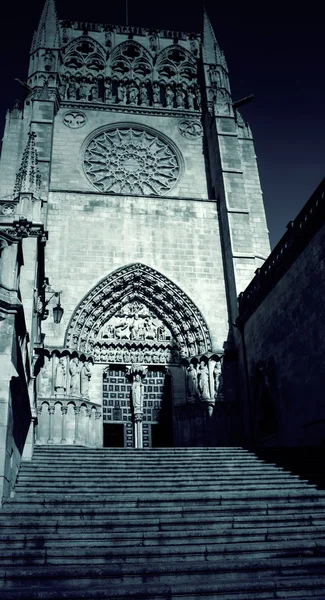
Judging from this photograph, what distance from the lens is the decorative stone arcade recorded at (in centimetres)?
1332

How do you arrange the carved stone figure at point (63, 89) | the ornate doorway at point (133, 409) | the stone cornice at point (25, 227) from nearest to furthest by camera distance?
1. the stone cornice at point (25, 227)
2. the ornate doorway at point (133, 409)
3. the carved stone figure at point (63, 89)

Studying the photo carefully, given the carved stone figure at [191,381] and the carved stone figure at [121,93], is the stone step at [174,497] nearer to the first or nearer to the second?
the carved stone figure at [191,381]

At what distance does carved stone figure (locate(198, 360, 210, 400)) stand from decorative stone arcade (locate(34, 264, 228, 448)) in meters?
0.03

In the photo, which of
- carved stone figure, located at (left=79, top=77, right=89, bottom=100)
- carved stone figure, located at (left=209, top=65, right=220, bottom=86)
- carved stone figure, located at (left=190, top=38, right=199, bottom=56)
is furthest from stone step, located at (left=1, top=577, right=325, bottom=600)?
carved stone figure, located at (left=190, top=38, right=199, bottom=56)

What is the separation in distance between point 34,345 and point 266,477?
18.2 feet

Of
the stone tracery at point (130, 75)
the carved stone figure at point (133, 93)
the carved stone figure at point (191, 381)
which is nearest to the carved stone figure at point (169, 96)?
the stone tracery at point (130, 75)

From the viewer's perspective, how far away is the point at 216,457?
30.8 feet

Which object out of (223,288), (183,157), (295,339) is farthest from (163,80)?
(295,339)

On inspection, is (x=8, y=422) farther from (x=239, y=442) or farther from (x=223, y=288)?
(x=223, y=288)

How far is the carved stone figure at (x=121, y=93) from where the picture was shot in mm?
19781

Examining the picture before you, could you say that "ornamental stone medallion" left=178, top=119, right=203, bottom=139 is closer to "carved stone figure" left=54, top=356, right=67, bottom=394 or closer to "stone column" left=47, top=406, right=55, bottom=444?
"carved stone figure" left=54, top=356, right=67, bottom=394

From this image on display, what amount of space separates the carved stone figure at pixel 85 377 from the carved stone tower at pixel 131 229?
0.04 metres

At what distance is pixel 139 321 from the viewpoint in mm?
15672

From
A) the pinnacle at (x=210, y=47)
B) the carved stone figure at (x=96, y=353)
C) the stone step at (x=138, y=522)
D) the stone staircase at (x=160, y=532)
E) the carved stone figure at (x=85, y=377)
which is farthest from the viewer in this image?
the pinnacle at (x=210, y=47)
